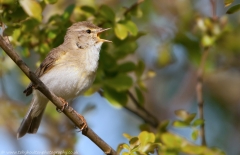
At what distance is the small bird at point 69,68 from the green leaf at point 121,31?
353 millimetres

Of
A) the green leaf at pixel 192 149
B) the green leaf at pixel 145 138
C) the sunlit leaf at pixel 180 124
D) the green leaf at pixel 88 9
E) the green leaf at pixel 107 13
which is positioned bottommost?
the green leaf at pixel 192 149

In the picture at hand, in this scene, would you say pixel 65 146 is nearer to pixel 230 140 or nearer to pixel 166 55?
pixel 166 55

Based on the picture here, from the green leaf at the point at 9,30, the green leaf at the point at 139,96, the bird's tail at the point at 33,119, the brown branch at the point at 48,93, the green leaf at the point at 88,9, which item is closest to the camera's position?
the brown branch at the point at 48,93

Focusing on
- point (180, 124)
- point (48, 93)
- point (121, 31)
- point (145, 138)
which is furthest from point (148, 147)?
point (121, 31)

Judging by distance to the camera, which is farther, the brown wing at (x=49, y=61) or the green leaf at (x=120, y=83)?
the brown wing at (x=49, y=61)

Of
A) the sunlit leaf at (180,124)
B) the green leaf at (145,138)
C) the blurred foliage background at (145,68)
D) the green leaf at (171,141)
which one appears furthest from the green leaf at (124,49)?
the green leaf at (171,141)

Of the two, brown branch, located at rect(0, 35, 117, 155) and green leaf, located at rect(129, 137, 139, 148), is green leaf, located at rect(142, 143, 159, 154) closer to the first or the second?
green leaf, located at rect(129, 137, 139, 148)

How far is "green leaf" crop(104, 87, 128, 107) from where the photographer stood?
489cm

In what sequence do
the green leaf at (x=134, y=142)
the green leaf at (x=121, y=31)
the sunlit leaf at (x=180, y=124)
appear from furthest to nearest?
the green leaf at (x=121, y=31)
the sunlit leaf at (x=180, y=124)
the green leaf at (x=134, y=142)

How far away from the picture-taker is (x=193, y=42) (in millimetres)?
5953

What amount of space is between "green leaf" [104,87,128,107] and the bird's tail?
71cm

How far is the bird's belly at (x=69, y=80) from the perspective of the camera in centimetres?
484

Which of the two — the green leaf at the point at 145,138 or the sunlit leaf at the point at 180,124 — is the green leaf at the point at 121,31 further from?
the green leaf at the point at 145,138

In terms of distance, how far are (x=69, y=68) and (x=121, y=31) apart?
62cm
